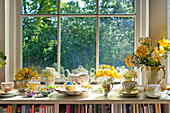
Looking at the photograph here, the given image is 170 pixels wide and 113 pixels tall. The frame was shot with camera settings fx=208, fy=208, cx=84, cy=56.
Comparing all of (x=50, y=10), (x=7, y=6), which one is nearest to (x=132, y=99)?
(x=50, y=10)

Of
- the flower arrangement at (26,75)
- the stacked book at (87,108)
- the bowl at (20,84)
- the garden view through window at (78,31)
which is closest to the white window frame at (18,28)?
the garden view through window at (78,31)

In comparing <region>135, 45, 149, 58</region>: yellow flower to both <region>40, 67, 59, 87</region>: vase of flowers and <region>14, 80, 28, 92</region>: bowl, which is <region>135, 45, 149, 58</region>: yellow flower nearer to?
<region>40, 67, 59, 87</region>: vase of flowers

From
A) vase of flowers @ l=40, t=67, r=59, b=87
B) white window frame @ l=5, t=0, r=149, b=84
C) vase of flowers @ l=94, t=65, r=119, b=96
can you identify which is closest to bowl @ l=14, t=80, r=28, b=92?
vase of flowers @ l=40, t=67, r=59, b=87

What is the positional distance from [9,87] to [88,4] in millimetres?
1230

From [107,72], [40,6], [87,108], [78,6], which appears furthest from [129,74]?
[40,6]

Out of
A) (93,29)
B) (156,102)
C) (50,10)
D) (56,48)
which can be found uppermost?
(50,10)

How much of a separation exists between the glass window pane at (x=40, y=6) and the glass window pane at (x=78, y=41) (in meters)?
0.18

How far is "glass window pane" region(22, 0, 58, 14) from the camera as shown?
7.74 ft

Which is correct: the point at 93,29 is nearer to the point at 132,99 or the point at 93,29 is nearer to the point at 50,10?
the point at 50,10

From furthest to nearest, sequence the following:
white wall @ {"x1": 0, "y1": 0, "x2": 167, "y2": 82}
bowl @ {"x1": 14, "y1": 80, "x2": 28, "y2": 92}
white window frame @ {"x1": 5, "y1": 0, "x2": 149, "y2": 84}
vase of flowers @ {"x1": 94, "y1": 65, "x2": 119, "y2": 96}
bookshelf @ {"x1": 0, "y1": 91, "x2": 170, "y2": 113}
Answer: white window frame @ {"x1": 5, "y1": 0, "x2": 149, "y2": 84}
white wall @ {"x1": 0, "y1": 0, "x2": 167, "y2": 82}
bowl @ {"x1": 14, "y1": 80, "x2": 28, "y2": 92}
vase of flowers @ {"x1": 94, "y1": 65, "x2": 119, "y2": 96}
bookshelf @ {"x1": 0, "y1": 91, "x2": 170, "y2": 113}

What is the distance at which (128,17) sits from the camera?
235 centimetres

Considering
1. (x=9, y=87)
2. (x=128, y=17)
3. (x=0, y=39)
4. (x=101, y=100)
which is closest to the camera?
(x=101, y=100)

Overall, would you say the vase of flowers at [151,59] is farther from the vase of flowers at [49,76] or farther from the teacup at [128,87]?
the vase of flowers at [49,76]

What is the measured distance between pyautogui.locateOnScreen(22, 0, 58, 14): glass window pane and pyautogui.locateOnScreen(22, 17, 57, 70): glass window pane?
0.08 m
